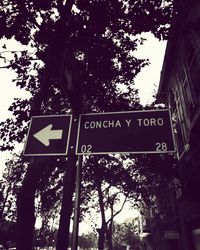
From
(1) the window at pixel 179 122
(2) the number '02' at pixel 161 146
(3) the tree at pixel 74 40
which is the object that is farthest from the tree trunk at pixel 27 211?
(1) the window at pixel 179 122

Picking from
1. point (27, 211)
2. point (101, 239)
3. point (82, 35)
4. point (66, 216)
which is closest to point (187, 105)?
point (82, 35)

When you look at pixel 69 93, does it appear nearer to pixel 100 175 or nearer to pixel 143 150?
pixel 143 150

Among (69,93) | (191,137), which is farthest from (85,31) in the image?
(191,137)

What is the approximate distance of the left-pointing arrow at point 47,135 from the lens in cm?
283

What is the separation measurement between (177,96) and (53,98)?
29.1ft

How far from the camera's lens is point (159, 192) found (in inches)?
691

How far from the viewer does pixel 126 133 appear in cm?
280

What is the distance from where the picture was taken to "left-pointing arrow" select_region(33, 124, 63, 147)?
283cm

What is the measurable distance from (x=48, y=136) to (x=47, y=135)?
25 millimetres

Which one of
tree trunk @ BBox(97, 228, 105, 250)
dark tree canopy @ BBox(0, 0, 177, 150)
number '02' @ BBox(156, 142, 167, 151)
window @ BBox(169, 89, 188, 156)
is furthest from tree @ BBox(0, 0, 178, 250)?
tree trunk @ BBox(97, 228, 105, 250)

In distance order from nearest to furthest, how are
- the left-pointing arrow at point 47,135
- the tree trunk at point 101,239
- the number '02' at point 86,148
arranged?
1. the number '02' at point 86,148
2. the left-pointing arrow at point 47,135
3. the tree trunk at point 101,239

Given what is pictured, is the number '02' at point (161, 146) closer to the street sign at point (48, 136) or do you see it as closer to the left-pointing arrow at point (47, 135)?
the street sign at point (48, 136)

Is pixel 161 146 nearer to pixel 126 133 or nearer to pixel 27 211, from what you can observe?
pixel 126 133

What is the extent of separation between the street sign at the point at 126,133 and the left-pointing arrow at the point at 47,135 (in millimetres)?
274
